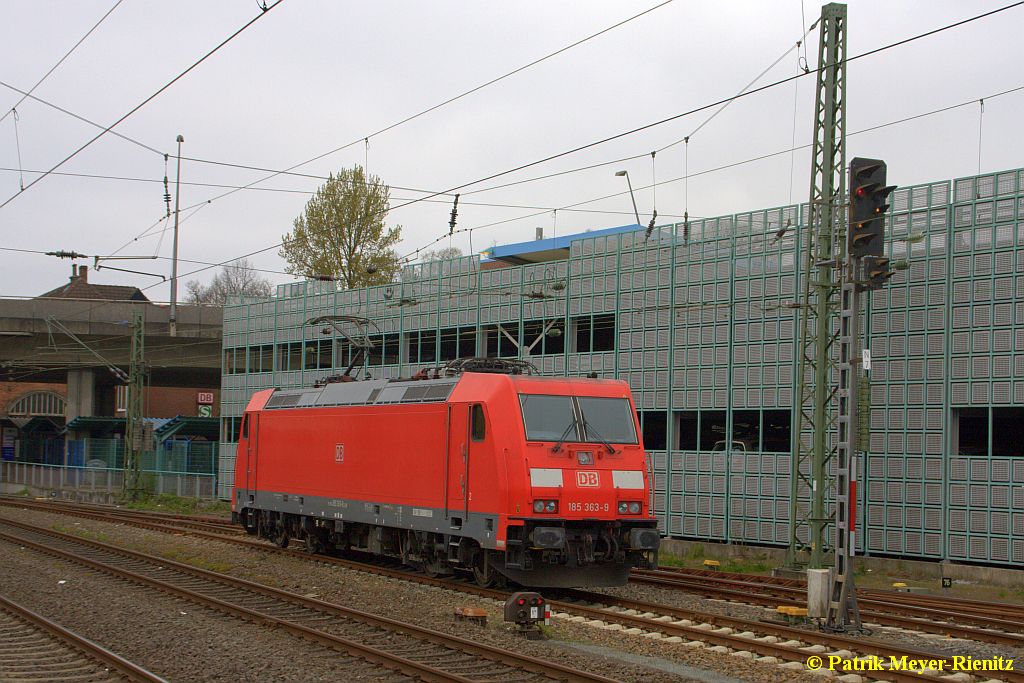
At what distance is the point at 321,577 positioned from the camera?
19094 millimetres

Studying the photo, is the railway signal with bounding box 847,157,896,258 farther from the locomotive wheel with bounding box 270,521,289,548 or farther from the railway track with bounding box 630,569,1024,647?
the locomotive wheel with bounding box 270,521,289,548

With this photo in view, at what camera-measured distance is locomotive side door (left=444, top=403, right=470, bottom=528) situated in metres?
17.2

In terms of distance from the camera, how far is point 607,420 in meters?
17.5

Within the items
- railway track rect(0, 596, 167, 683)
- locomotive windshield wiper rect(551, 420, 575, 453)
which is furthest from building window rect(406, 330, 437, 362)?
railway track rect(0, 596, 167, 683)

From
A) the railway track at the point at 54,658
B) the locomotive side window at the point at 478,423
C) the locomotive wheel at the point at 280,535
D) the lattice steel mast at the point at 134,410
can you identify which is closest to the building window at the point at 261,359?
the lattice steel mast at the point at 134,410

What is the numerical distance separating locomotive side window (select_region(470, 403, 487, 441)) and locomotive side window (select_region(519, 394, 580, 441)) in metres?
0.67

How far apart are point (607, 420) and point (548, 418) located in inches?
44.7

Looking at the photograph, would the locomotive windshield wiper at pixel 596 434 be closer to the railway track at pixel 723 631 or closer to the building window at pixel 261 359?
the railway track at pixel 723 631

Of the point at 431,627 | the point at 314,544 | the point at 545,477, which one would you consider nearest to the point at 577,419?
the point at 545,477

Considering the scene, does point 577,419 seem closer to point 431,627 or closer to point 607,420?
point 607,420

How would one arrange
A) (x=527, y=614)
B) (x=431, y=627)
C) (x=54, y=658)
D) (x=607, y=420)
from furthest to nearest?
1. (x=607, y=420)
2. (x=431, y=627)
3. (x=527, y=614)
4. (x=54, y=658)

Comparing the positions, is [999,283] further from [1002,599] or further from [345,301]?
[345,301]

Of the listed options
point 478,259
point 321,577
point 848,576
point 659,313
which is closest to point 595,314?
point 659,313

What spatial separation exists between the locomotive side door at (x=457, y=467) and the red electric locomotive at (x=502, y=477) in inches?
1.1
